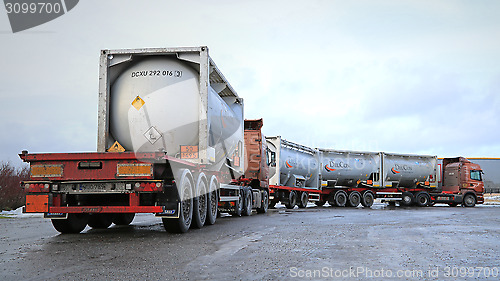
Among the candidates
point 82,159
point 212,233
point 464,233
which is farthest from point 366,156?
point 82,159

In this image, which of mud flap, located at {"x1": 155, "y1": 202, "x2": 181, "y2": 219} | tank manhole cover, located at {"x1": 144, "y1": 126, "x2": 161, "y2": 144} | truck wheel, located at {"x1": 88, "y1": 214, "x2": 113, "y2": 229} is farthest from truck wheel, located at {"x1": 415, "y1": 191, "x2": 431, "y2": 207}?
mud flap, located at {"x1": 155, "y1": 202, "x2": 181, "y2": 219}

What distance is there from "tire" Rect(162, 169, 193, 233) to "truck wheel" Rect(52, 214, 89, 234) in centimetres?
189

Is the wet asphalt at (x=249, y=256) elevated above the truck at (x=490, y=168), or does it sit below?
below

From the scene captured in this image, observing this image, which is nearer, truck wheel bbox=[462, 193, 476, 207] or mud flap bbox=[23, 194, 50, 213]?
mud flap bbox=[23, 194, 50, 213]

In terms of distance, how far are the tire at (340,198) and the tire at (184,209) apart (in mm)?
19001

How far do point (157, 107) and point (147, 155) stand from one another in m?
2.14

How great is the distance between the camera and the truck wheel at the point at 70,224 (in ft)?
31.5

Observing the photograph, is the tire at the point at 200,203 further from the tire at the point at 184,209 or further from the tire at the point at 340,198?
the tire at the point at 340,198

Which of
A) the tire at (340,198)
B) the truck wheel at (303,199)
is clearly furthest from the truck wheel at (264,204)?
the tire at (340,198)

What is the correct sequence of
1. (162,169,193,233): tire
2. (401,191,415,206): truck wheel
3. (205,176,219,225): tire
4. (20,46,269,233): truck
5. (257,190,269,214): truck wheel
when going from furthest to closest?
(401,191,415,206): truck wheel → (257,190,269,214): truck wheel → (205,176,219,225): tire → (162,169,193,233): tire → (20,46,269,233): truck

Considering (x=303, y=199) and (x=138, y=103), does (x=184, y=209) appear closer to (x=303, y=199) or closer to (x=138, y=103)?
(x=138, y=103)

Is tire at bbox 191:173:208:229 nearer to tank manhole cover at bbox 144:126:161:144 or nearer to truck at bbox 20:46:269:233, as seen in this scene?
truck at bbox 20:46:269:233

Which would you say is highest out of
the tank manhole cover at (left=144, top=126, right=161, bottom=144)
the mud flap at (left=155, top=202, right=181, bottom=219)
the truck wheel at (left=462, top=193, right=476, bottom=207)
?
the tank manhole cover at (left=144, top=126, right=161, bottom=144)

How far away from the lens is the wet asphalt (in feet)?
17.3
